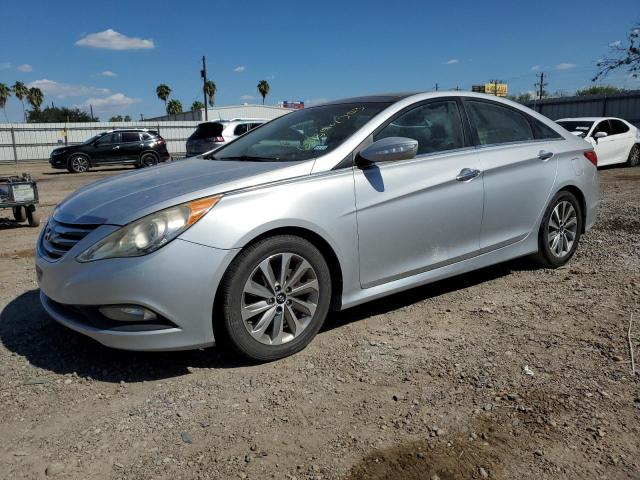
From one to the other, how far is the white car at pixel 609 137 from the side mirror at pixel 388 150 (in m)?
11.2

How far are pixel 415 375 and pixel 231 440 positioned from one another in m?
1.09

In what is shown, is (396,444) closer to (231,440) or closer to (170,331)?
(231,440)

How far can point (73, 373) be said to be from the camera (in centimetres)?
312

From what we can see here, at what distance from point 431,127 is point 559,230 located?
1710mm

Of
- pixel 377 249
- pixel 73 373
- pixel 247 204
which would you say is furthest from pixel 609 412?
pixel 73 373

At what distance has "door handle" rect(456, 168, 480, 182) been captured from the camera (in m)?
3.93

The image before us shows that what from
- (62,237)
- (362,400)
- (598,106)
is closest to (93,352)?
(62,237)

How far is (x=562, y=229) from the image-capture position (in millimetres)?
4840

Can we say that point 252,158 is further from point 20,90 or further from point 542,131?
point 20,90

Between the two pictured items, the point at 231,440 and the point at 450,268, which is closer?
the point at 231,440

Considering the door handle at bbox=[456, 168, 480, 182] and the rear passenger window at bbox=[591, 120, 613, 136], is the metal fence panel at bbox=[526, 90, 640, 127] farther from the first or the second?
the door handle at bbox=[456, 168, 480, 182]

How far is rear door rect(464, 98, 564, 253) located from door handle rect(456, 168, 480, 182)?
11 centimetres

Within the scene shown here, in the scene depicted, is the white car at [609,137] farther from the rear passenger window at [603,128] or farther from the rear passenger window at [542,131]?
the rear passenger window at [542,131]

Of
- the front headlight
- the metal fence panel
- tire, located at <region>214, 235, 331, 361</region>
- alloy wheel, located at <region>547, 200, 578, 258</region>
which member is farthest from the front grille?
the metal fence panel
